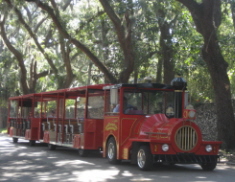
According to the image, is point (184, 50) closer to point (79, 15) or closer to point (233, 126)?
point (233, 126)

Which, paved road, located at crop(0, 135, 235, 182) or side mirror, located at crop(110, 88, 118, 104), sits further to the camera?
side mirror, located at crop(110, 88, 118, 104)

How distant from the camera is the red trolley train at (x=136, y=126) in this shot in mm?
11641

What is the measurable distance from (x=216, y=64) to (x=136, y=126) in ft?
17.8

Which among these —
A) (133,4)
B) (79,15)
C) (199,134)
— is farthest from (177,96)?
(79,15)

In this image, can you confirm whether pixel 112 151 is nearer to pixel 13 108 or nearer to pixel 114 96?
pixel 114 96

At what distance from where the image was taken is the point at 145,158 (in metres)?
11.6

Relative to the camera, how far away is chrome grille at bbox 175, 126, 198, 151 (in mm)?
11633

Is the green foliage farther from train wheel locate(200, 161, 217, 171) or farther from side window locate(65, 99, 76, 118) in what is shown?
train wheel locate(200, 161, 217, 171)

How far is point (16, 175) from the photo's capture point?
11172mm

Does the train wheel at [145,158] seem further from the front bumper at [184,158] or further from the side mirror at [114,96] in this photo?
the side mirror at [114,96]

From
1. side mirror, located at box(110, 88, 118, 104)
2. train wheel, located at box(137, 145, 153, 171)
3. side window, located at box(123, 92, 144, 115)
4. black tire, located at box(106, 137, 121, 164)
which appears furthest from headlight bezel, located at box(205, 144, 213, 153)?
side mirror, located at box(110, 88, 118, 104)

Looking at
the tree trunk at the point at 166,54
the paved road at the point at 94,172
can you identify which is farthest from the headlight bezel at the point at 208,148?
the tree trunk at the point at 166,54

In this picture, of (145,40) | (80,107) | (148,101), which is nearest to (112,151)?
(148,101)

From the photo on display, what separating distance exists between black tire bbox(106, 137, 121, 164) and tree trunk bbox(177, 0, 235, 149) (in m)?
5.21
